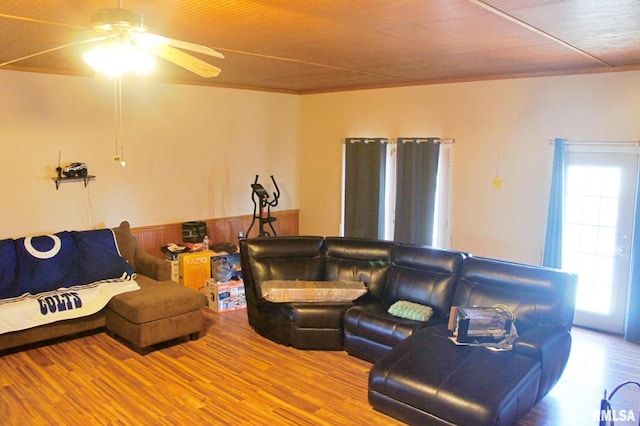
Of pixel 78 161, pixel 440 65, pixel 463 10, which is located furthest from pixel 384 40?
pixel 78 161

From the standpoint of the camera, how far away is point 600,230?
524 cm

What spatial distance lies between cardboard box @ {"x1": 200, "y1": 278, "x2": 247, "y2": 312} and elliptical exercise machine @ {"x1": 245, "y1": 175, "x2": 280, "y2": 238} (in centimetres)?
112

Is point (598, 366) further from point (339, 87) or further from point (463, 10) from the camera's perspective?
point (339, 87)

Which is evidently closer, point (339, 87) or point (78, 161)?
point (78, 161)

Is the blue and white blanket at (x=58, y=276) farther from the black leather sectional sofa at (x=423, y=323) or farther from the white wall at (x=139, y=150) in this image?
the black leather sectional sofa at (x=423, y=323)

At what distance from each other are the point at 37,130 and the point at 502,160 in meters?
→ 5.01

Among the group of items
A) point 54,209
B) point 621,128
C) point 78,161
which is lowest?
point 54,209

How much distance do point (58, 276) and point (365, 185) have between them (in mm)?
3908

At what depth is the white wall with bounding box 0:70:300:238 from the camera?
523cm

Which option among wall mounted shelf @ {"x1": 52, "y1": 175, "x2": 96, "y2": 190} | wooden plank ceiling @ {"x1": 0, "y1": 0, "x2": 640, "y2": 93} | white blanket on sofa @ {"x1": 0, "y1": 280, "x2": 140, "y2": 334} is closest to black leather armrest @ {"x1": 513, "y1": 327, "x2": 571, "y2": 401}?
wooden plank ceiling @ {"x1": 0, "y1": 0, "x2": 640, "y2": 93}

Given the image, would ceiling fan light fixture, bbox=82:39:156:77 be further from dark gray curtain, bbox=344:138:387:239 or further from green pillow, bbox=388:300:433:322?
dark gray curtain, bbox=344:138:387:239

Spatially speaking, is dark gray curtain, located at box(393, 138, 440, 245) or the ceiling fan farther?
dark gray curtain, located at box(393, 138, 440, 245)

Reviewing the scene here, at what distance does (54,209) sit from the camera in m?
5.48

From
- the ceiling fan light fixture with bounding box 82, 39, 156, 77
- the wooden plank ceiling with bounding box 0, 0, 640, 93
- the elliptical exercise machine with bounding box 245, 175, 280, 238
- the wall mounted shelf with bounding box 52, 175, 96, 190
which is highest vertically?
the wooden plank ceiling with bounding box 0, 0, 640, 93
